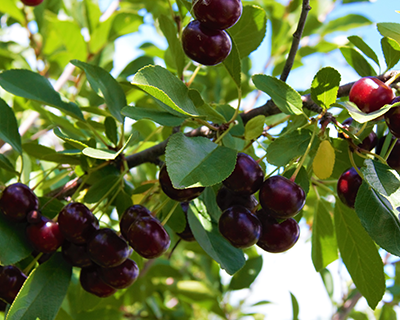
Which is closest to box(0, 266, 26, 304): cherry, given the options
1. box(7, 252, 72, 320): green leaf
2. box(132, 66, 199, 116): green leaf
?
box(7, 252, 72, 320): green leaf

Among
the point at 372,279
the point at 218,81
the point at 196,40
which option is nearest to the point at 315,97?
the point at 196,40

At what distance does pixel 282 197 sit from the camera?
0.72 m

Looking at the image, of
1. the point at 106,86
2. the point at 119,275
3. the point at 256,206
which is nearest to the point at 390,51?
the point at 256,206

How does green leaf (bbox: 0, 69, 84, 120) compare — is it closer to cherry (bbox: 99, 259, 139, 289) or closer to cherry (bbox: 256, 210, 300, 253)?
cherry (bbox: 99, 259, 139, 289)

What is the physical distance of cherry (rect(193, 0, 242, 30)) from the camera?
0.71 m

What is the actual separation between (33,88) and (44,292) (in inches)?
18.8

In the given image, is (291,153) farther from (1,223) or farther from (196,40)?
(1,223)

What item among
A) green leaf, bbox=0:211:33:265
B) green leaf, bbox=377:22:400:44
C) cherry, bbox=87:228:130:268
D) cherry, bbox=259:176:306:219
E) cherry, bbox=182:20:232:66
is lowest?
green leaf, bbox=0:211:33:265

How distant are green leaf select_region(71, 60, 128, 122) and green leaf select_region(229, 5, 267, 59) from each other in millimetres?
310

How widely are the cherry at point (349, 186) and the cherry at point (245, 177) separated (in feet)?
0.61

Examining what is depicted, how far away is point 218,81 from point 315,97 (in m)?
1.03

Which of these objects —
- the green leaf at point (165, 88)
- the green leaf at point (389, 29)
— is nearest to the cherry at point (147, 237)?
the green leaf at point (165, 88)

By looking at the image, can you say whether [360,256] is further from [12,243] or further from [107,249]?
[12,243]

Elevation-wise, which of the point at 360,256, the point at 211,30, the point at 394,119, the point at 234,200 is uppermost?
the point at 211,30
